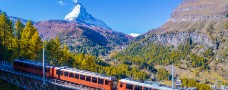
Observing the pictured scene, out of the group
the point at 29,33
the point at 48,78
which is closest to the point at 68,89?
the point at 48,78

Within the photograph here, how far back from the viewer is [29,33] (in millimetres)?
105562

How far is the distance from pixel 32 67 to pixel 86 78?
18.8 meters

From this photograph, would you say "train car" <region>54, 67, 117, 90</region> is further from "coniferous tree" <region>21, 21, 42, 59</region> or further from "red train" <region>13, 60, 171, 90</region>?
"coniferous tree" <region>21, 21, 42, 59</region>

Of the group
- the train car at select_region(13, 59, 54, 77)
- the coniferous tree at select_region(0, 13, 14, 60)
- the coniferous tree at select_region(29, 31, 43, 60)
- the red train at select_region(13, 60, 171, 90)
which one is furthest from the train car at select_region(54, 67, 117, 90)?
the coniferous tree at select_region(0, 13, 14, 60)

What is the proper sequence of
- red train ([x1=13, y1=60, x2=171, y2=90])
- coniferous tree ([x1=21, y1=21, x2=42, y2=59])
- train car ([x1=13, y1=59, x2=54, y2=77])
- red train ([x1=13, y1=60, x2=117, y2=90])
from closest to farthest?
red train ([x1=13, y1=60, x2=171, y2=90]) → red train ([x1=13, y1=60, x2=117, y2=90]) → train car ([x1=13, y1=59, x2=54, y2=77]) → coniferous tree ([x1=21, y1=21, x2=42, y2=59])

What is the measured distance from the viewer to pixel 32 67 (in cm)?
8350

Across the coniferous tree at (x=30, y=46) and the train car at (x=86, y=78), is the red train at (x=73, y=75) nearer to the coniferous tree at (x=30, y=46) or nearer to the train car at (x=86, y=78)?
the train car at (x=86, y=78)

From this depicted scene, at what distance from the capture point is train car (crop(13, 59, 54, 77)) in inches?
3119

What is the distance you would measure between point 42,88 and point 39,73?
3.91 metres

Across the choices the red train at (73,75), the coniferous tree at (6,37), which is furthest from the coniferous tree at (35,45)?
the red train at (73,75)

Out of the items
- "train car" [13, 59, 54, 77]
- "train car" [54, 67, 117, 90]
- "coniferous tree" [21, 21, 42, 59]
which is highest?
"coniferous tree" [21, 21, 42, 59]

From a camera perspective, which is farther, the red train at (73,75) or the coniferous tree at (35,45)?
the coniferous tree at (35,45)

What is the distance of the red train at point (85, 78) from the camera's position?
65062mm

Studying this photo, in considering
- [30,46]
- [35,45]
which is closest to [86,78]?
[35,45]
